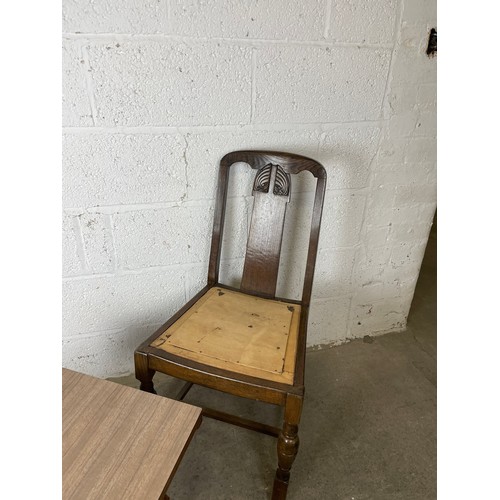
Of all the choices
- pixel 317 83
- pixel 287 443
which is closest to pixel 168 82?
pixel 317 83

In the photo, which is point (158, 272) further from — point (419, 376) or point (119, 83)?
point (419, 376)

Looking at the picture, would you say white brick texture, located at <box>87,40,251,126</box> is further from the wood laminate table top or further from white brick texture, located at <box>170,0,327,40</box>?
the wood laminate table top

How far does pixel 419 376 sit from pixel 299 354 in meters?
0.92

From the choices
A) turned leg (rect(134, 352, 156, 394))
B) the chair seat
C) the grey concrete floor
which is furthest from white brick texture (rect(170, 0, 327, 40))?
the grey concrete floor

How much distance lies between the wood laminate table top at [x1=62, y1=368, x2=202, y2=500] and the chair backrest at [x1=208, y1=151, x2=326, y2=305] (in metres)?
0.64

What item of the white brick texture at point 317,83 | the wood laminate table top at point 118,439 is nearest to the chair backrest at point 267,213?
the white brick texture at point 317,83

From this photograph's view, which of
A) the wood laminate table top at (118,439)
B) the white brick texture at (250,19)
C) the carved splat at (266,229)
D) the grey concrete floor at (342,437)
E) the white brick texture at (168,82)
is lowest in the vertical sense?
the grey concrete floor at (342,437)

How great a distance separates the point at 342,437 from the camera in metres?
1.47

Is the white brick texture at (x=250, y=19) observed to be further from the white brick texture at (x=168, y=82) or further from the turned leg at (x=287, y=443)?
the turned leg at (x=287, y=443)

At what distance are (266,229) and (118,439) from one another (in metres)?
0.83

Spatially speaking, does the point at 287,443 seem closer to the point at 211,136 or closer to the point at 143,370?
the point at 143,370

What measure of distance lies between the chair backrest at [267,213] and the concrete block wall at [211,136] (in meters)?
0.09

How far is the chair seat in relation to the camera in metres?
1.10

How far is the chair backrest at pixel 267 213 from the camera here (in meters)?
1.33
